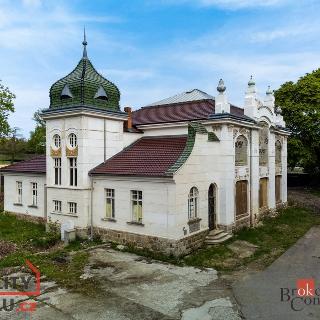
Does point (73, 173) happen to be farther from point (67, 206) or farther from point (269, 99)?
point (269, 99)

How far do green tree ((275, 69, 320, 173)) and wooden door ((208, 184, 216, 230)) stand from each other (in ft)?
65.6

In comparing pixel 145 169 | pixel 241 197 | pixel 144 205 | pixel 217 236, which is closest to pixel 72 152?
pixel 145 169

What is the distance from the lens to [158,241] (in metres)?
17.1

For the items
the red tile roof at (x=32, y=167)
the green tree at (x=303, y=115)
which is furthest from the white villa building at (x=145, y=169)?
the green tree at (x=303, y=115)

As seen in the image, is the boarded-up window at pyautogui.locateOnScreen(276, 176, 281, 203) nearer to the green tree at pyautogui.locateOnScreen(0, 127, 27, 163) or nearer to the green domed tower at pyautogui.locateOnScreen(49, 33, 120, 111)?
the green domed tower at pyautogui.locateOnScreen(49, 33, 120, 111)

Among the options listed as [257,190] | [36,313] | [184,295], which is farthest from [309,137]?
[36,313]

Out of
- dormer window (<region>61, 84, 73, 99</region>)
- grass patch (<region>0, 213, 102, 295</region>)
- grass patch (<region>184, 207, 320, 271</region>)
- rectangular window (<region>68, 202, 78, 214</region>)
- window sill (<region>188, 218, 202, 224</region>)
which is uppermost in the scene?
dormer window (<region>61, 84, 73, 99</region>)

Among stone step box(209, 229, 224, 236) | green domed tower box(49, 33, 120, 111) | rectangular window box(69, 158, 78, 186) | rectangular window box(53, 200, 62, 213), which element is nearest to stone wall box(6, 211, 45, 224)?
rectangular window box(53, 200, 62, 213)

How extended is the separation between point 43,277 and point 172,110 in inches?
580

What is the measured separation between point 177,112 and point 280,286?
13674 mm

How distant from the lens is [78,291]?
12.6m

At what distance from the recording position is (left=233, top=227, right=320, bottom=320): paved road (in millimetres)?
11124
